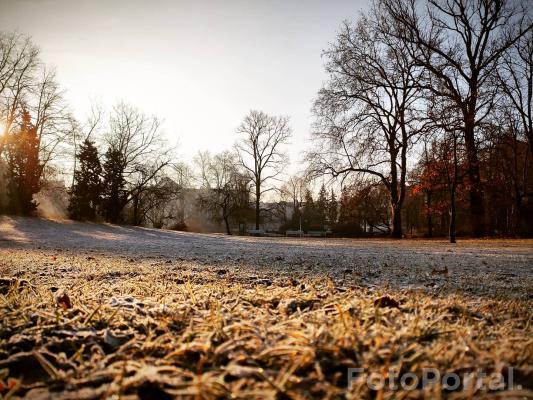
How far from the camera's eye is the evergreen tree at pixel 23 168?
82.6 feet

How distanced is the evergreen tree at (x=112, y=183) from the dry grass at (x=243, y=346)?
31.4 m

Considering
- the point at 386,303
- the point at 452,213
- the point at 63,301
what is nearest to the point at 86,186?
the point at 452,213

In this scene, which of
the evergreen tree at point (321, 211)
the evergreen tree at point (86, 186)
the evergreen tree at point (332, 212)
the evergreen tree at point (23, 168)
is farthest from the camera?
the evergreen tree at point (321, 211)

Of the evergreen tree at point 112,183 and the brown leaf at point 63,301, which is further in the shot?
the evergreen tree at point 112,183

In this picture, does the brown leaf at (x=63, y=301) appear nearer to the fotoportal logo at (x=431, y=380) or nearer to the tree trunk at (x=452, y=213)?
the fotoportal logo at (x=431, y=380)

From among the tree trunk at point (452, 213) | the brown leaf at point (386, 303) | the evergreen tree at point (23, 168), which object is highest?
the evergreen tree at point (23, 168)

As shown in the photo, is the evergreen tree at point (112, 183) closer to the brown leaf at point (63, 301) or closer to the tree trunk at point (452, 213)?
the tree trunk at point (452, 213)

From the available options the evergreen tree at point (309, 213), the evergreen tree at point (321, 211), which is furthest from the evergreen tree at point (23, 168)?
the evergreen tree at point (321, 211)

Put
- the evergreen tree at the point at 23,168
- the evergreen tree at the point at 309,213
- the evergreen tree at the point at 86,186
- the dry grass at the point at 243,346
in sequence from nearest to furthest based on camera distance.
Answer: the dry grass at the point at 243,346 < the evergreen tree at the point at 23,168 < the evergreen tree at the point at 86,186 < the evergreen tree at the point at 309,213

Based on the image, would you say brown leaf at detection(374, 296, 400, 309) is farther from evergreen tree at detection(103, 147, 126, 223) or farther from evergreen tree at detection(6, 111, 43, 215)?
evergreen tree at detection(103, 147, 126, 223)

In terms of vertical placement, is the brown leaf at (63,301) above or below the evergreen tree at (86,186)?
below

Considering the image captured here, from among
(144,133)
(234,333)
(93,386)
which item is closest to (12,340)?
(93,386)

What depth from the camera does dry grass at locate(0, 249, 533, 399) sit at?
91cm

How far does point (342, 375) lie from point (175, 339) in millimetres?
695
